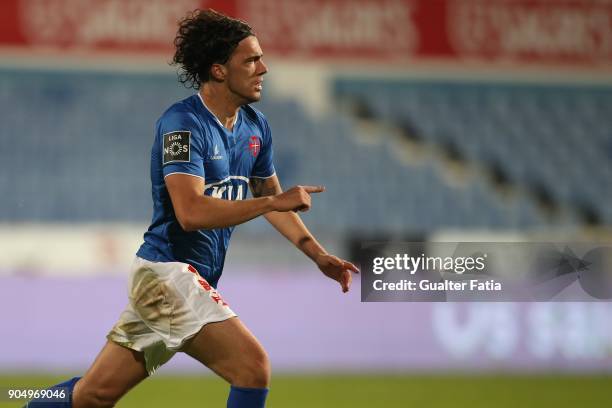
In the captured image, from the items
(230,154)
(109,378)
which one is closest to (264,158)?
(230,154)

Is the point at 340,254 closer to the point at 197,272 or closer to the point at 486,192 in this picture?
the point at 486,192

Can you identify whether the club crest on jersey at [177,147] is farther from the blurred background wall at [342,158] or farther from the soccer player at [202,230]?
the blurred background wall at [342,158]

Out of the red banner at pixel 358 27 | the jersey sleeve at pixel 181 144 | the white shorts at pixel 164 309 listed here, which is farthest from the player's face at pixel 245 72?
the red banner at pixel 358 27

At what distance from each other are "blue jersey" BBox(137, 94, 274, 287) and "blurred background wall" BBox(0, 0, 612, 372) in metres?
4.96

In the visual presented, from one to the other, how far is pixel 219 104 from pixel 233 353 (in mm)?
1082

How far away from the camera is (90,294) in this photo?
9297 millimetres

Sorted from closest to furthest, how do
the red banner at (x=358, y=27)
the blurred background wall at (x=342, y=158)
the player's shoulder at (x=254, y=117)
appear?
1. the player's shoulder at (x=254, y=117)
2. the blurred background wall at (x=342, y=158)
3. the red banner at (x=358, y=27)

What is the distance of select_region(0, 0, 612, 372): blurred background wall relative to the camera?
934 centimetres

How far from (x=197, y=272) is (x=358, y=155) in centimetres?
993

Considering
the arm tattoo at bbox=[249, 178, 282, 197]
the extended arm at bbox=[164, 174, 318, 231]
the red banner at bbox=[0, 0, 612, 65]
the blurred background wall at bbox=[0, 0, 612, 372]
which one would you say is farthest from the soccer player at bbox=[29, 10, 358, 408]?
the red banner at bbox=[0, 0, 612, 65]

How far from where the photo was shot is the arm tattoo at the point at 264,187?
4742 millimetres

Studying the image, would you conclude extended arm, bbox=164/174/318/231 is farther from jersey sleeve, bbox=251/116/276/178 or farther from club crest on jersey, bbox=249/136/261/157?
jersey sleeve, bbox=251/116/276/178

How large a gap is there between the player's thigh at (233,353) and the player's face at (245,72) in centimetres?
96

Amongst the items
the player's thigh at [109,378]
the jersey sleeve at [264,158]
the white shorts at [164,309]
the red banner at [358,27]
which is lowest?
the player's thigh at [109,378]
